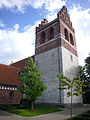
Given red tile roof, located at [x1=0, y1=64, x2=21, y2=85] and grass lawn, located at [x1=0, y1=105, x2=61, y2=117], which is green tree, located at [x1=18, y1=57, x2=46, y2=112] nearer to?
grass lawn, located at [x1=0, y1=105, x2=61, y2=117]

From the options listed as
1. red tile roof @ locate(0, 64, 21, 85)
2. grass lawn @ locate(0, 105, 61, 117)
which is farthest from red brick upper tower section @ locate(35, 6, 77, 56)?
grass lawn @ locate(0, 105, 61, 117)

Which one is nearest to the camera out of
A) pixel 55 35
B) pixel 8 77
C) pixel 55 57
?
pixel 55 57

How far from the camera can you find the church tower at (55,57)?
19.0 metres

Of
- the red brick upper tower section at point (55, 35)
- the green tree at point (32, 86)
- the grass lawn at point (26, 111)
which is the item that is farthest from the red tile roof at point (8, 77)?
the green tree at point (32, 86)

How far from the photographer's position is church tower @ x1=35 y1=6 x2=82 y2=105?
19.0 meters

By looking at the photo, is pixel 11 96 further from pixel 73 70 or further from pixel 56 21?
pixel 56 21

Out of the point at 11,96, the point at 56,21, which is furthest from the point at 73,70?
the point at 11,96

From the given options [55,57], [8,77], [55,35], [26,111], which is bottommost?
[26,111]

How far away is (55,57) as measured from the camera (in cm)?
2075

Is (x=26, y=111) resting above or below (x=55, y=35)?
below

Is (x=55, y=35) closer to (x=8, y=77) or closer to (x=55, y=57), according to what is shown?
(x=55, y=57)

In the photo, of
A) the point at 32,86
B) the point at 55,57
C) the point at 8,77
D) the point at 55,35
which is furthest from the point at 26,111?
the point at 55,35

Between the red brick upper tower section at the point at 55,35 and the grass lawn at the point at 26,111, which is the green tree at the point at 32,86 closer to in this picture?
the grass lawn at the point at 26,111

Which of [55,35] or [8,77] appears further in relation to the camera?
[55,35]
